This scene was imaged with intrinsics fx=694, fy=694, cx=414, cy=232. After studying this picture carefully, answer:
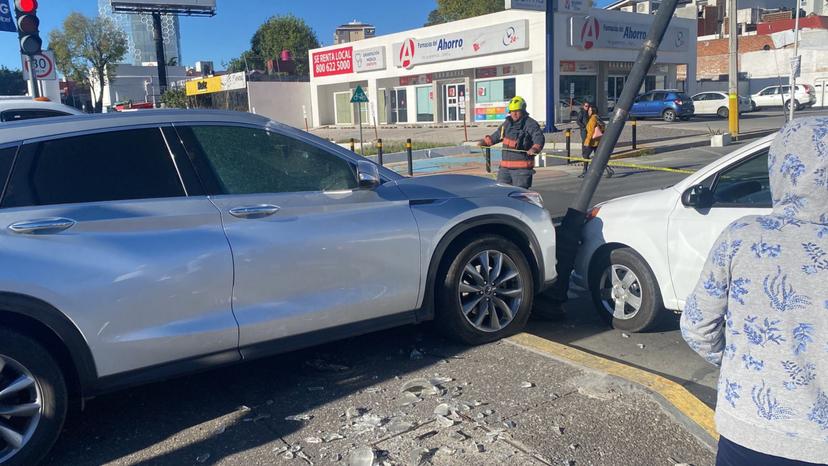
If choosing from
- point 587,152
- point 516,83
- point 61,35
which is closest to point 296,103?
point 516,83

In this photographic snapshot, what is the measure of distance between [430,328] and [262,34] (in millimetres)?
79432

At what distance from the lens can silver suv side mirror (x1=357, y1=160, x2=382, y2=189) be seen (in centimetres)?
438

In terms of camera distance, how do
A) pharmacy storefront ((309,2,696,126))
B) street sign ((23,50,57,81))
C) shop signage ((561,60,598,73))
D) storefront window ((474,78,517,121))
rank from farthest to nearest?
storefront window ((474,78,517,121)), shop signage ((561,60,598,73)), pharmacy storefront ((309,2,696,126)), street sign ((23,50,57,81))

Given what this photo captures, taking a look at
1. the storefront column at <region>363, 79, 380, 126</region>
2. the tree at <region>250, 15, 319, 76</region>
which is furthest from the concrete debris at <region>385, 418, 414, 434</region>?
the tree at <region>250, 15, 319, 76</region>

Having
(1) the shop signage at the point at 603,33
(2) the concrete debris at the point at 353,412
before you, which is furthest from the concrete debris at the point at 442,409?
(1) the shop signage at the point at 603,33

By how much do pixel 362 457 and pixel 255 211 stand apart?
1505 mm

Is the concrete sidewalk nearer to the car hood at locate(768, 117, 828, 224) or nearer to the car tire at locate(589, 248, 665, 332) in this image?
the car tire at locate(589, 248, 665, 332)

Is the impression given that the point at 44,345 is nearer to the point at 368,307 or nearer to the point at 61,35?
the point at 368,307

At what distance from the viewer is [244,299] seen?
3.93 meters

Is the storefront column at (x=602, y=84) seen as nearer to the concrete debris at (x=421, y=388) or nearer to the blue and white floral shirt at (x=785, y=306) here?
the concrete debris at (x=421, y=388)

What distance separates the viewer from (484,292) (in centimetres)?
495

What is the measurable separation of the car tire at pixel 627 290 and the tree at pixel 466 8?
6767 cm

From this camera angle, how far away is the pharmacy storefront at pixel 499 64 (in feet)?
111

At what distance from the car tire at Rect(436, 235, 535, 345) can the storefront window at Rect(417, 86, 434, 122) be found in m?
36.6
